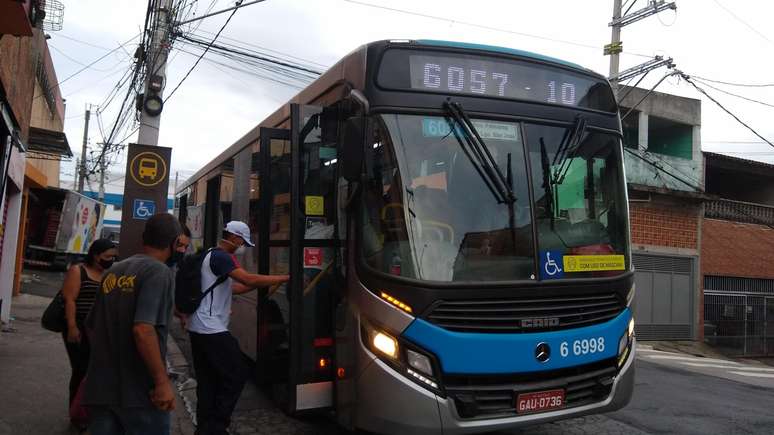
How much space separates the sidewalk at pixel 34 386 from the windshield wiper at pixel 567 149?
3.77m

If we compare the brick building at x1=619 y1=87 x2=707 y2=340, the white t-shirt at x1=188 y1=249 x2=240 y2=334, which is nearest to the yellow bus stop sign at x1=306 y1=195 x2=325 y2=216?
the white t-shirt at x1=188 y1=249 x2=240 y2=334

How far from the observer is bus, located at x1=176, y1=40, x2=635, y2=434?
375cm

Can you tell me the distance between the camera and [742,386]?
946 centimetres

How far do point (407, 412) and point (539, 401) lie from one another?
3.00 feet

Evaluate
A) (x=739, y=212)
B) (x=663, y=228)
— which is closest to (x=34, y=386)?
(x=663, y=228)

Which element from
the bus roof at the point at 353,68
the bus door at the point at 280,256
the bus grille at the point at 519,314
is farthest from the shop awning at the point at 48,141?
the bus grille at the point at 519,314

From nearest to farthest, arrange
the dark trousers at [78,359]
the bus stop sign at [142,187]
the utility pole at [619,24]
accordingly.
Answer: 1. the dark trousers at [78,359]
2. the bus stop sign at [142,187]
3. the utility pole at [619,24]

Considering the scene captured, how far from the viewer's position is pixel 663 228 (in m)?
16.5

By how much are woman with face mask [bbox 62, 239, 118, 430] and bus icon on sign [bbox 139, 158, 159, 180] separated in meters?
3.24

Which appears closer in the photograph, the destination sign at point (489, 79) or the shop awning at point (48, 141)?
the destination sign at point (489, 79)

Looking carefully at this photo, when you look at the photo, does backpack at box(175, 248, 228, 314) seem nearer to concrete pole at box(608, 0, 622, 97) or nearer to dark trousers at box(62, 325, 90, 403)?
dark trousers at box(62, 325, 90, 403)

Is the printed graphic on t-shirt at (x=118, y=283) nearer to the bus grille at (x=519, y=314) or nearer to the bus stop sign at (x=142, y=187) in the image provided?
the bus grille at (x=519, y=314)

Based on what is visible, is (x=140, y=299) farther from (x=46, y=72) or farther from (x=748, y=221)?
(x=748, y=221)

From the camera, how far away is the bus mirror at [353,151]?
3.88 meters
